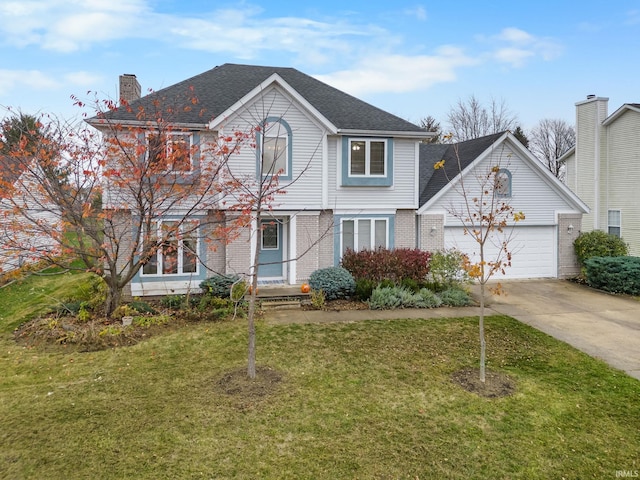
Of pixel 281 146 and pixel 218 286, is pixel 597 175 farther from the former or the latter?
pixel 218 286

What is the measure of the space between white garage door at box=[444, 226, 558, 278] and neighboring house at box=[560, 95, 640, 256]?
197 inches

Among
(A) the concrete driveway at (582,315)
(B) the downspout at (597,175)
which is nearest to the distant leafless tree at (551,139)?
(B) the downspout at (597,175)

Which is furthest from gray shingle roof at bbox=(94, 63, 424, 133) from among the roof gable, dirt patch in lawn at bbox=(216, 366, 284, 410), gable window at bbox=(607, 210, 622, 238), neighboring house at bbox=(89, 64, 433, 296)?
gable window at bbox=(607, 210, 622, 238)

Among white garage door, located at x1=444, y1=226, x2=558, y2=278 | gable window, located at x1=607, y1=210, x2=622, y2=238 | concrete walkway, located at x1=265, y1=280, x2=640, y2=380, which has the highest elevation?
gable window, located at x1=607, y1=210, x2=622, y2=238

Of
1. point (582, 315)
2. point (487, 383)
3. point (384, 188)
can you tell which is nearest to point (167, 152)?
point (384, 188)

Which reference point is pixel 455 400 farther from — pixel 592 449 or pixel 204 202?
pixel 204 202

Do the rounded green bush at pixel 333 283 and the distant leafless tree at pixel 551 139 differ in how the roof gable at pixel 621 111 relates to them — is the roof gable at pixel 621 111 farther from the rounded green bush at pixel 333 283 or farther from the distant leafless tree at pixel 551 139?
the distant leafless tree at pixel 551 139

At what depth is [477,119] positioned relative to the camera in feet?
149

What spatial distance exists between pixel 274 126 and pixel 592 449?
38.9 feet

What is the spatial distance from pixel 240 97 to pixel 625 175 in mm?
17981

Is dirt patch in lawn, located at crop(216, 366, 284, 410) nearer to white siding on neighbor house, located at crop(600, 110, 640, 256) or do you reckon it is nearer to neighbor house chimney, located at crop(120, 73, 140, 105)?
neighbor house chimney, located at crop(120, 73, 140, 105)

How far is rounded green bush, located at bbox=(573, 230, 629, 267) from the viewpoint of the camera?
51.9ft

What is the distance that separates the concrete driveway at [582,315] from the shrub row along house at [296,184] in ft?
7.55

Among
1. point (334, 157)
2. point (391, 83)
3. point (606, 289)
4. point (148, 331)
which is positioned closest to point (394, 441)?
point (148, 331)
